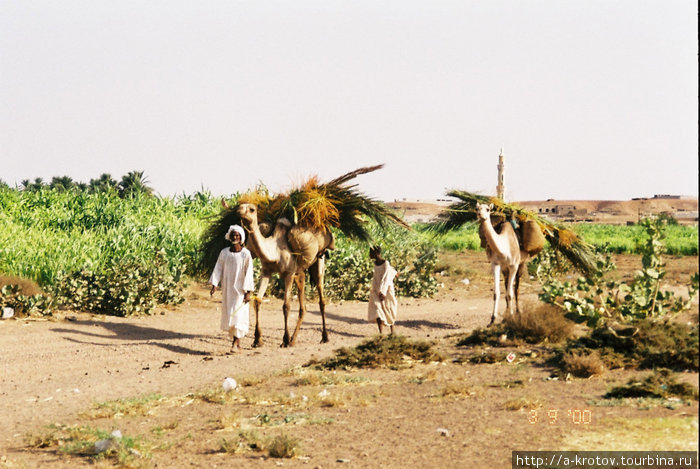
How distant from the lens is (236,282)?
12.7 metres

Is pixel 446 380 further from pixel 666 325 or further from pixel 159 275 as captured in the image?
pixel 159 275

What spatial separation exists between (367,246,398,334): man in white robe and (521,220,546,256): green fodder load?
292cm

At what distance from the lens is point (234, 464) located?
718cm

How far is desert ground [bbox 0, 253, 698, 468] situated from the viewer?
7.45 metres

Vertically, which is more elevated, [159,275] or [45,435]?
[159,275]

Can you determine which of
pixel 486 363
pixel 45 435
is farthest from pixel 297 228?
pixel 45 435

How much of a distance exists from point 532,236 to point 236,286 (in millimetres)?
5768

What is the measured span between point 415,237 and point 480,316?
24.6ft

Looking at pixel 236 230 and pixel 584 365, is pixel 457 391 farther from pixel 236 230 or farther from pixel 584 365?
pixel 236 230

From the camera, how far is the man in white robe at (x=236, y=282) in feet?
41.5

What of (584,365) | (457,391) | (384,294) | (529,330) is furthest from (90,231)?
(584,365)

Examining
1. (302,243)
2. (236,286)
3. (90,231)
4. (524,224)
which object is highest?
(524,224)

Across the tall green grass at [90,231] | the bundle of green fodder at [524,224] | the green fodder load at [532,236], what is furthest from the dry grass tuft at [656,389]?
the tall green grass at [90,231]

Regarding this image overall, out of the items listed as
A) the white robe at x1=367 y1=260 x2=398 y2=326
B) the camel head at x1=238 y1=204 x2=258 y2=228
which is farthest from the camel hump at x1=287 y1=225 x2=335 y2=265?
the white robe at x1=367 y1=260 x2=398 y2=326
